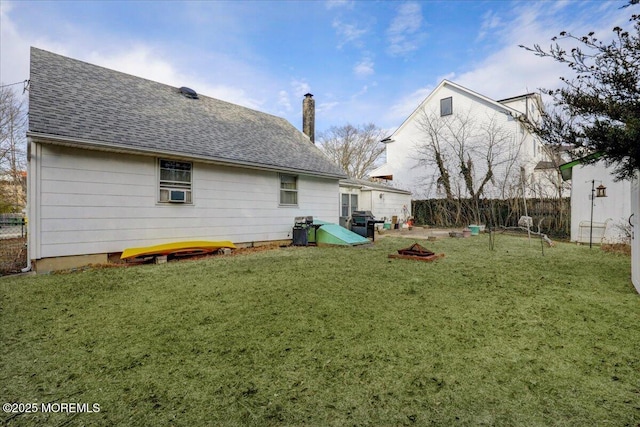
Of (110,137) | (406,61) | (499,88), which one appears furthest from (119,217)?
(499,88)

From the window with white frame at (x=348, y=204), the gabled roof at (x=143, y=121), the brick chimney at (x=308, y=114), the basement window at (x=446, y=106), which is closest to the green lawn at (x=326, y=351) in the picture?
the gabled roof at (x=143, y=121)

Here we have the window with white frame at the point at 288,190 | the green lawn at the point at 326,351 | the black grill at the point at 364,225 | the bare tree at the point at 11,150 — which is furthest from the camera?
the bare tree at the point at 11,150

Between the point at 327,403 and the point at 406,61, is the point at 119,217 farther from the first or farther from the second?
the point at 406,61

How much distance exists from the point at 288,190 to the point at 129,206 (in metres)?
4.66

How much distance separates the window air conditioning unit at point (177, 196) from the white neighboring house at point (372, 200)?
7491 millimetres

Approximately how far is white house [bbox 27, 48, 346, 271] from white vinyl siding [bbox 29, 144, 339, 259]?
2 cm

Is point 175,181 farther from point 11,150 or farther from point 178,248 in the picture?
point 11,150

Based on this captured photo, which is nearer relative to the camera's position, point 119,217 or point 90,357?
point 90,357

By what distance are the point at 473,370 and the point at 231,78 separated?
13.4 m

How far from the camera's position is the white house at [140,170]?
5637 millimetres

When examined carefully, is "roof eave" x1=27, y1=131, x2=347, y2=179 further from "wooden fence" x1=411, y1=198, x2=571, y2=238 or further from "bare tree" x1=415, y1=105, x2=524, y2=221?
"bare tree" x1=415, y1=105, x2=524, y2=221

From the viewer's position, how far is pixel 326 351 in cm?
244

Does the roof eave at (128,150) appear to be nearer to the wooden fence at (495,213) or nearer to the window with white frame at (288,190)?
the window with white frame at (288,190)

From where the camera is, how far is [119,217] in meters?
6.42
